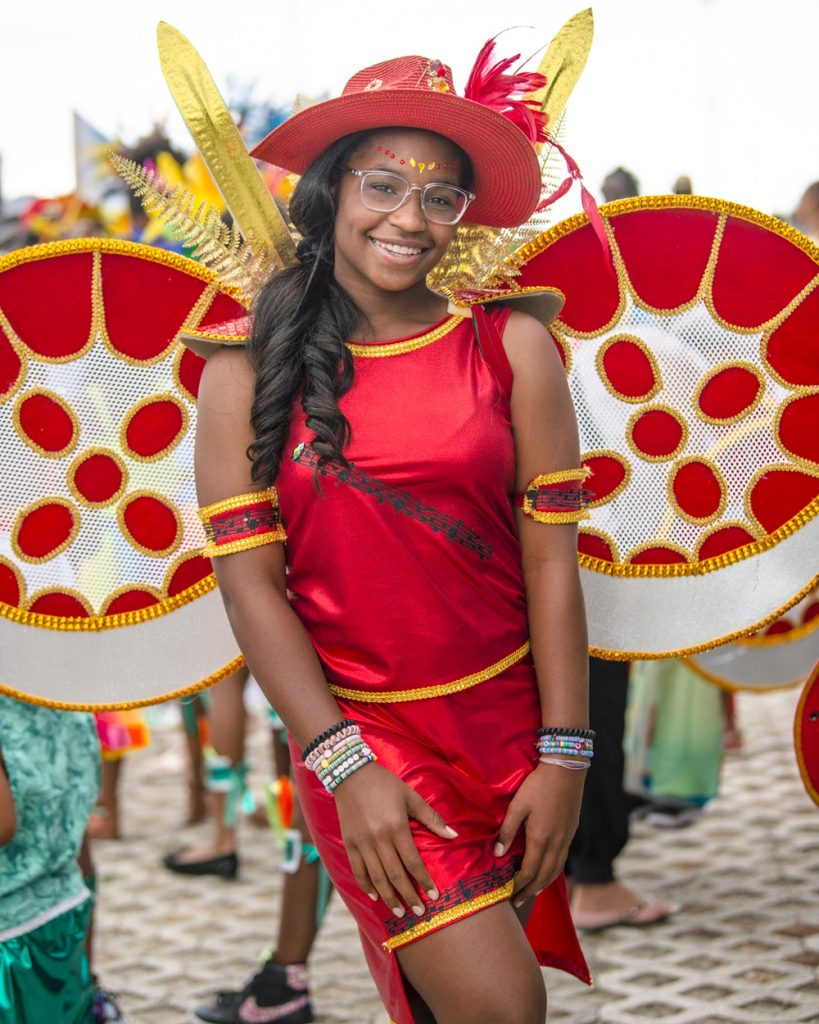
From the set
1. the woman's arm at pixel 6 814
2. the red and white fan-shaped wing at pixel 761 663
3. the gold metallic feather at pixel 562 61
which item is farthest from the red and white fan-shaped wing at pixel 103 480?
the red and white fan-shaped wing at pixel 761 663

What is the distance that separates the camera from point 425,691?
87.3 inches

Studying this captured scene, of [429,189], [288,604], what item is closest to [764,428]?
[429,189]

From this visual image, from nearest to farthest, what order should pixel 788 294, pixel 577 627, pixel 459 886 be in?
pixel 459 886
pixel 577 627
pixel 788 294

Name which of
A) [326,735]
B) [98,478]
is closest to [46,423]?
[98,478]

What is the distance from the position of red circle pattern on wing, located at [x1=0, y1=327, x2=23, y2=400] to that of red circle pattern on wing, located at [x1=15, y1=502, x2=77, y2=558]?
236 mm

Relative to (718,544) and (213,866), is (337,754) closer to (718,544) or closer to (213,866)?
(718,544)

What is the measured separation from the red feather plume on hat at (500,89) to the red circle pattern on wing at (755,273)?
537 mm

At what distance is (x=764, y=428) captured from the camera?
280 centimetres

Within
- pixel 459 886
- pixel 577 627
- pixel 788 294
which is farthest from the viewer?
pixel 788 294

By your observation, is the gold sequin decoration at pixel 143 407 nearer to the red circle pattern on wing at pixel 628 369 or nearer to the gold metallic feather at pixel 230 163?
the gold metallic feather at pixel 230 163

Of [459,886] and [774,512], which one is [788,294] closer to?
[774,512]

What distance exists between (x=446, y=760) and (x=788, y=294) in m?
1.19

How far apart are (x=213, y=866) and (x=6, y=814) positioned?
94.7 inches

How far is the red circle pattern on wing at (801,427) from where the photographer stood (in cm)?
279
